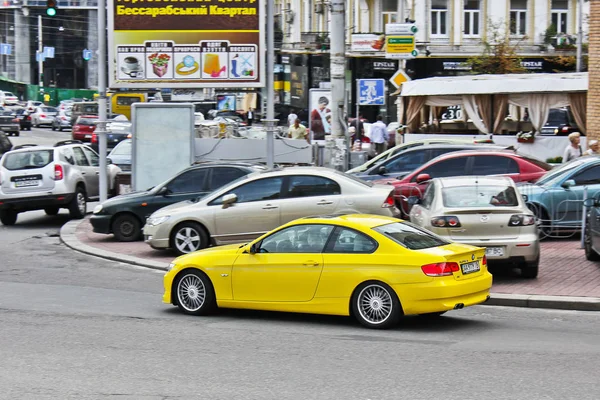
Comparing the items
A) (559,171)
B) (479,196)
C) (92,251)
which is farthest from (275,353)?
(559,171)

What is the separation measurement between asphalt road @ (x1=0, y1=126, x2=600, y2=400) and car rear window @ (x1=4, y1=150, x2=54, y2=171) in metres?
9.15

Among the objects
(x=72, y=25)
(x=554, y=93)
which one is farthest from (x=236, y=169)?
(x=72, y=25)

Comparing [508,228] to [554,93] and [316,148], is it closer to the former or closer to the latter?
[316,148]

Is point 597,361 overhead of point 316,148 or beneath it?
beneath

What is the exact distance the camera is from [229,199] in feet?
54.6

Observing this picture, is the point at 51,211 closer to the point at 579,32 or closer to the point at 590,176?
the point at 590,176

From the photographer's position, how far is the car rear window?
891 inches

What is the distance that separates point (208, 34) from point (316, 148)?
420 centimetres

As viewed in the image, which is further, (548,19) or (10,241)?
(548,19)

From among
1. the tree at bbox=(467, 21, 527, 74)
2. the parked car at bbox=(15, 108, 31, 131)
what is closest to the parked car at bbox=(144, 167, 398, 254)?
the tree at bbox=(467, 21, 527, 74)

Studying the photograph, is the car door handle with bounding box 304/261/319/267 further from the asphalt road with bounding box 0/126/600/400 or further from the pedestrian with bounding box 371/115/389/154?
the pedestrian with bounding box 371/115/389/154

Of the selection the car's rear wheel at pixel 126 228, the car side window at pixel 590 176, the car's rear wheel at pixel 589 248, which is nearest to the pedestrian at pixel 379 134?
the car's rear wheel at pixel 126 228

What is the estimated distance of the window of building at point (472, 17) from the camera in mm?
52812

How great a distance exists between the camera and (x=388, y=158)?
72.9 feet
